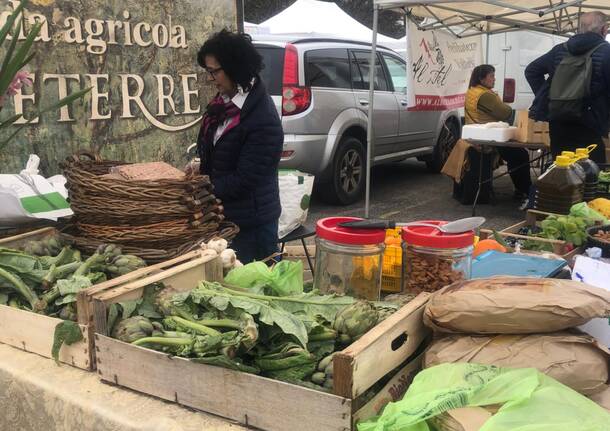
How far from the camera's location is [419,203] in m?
7.95

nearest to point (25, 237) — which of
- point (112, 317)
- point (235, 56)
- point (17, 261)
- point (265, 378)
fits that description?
point (17, 261)

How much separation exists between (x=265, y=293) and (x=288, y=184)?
2145 millimetres

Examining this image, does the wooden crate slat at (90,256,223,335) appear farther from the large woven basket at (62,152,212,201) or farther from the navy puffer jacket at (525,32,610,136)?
the navy puffer jacket at (525,32,610,136)

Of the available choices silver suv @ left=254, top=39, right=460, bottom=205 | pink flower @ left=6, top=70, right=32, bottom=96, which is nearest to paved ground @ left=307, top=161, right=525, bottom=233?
silver suv @ left=254, top=39, right=460, bottom=205

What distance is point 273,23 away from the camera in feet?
43.4

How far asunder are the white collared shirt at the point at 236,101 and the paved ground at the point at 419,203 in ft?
12.4

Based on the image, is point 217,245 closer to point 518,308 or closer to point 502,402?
point 518,308

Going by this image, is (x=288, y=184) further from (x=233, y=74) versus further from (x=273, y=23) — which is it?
(x=273, y=23)

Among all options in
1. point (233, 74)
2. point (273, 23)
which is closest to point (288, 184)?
point (233, 74)

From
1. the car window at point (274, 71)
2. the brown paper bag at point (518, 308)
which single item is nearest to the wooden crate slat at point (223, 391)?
the brown paper bag at point (518, 308)

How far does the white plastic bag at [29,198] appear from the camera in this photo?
98.1 inches

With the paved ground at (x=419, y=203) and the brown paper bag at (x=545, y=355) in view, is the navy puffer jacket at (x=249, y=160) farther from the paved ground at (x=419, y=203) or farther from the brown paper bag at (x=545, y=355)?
the paved ground at (x=419, y=203)

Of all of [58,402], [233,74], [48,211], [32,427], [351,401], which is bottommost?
[32,427]

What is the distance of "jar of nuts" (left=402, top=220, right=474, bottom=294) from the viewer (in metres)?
1.79
